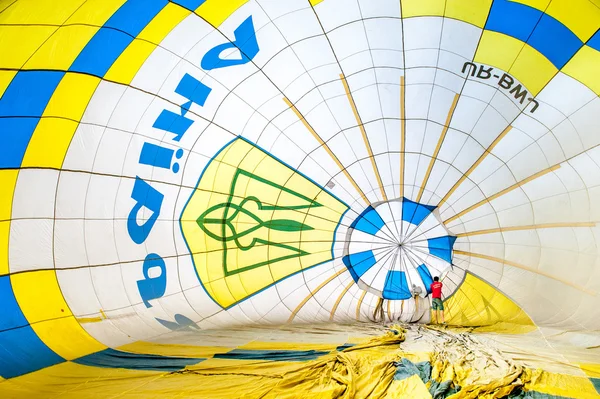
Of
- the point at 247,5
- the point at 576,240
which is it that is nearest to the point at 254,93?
the point at 247,5

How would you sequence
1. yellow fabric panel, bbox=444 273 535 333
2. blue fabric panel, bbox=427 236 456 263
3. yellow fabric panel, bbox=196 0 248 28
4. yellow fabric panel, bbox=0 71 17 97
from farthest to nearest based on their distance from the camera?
blue fabric panel, bbox=427 236 456 263 < yellow fabric panel, bbox=444 273 535 333 < yellow fabric panel, bbox=196 0 248 28 < yellow fabric panel, bbox=0 71 17 97

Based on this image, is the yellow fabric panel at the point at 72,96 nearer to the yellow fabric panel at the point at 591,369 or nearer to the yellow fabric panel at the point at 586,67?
the yellow fabric panel at the point at 586,67

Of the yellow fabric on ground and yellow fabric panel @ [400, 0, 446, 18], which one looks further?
yellow fabric panel @ [400, 0, 446, 18]

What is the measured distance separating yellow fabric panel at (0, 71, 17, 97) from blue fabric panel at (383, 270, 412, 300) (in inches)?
141

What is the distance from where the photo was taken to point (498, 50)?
3.23 meters

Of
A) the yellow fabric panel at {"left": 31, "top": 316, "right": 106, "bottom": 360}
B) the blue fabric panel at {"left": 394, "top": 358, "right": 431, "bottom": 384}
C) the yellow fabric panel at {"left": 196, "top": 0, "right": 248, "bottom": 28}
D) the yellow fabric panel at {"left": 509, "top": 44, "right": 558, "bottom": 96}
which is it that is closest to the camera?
the blue fabric panel at {"left": 394, "top": 358, "right": 431, "bottom": 384}

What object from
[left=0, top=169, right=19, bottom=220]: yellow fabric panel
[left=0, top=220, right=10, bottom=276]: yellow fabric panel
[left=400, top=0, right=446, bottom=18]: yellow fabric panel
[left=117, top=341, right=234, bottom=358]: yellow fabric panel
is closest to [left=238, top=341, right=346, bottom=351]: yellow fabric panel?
[left=117, top=341, right=234, bottom=358]: yellow fabric panel

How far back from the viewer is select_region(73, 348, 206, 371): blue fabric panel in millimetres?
2916

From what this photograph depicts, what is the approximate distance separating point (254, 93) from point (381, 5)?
1.14 meters

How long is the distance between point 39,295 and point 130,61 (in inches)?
67.9

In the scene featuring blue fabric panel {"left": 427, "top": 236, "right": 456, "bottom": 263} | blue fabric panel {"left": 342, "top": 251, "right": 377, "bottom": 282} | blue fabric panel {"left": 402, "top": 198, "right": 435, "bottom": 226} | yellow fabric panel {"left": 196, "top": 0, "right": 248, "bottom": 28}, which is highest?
yellow fabric panel {"left": 196, "top": 0, "right": 248, "bottom": 28}

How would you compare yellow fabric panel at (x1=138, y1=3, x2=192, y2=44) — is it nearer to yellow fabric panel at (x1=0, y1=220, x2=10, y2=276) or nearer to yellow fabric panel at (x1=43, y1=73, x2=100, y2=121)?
yellow fabric panel at (x1=43, y1=73, x2=100, y2=121)

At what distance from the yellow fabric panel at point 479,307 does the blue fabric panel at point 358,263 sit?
2.87 ft

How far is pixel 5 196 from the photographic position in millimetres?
2953
